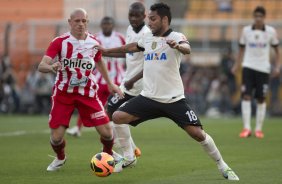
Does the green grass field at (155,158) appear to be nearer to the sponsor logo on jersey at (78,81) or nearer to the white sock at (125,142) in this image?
the white sock at (125,142)

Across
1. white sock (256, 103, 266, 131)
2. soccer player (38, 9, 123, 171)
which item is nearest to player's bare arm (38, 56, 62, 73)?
soccer player (38, 9, 123, 171)

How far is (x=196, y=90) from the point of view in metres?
27.9

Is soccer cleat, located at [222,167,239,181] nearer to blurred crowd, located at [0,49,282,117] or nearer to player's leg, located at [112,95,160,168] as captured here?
player's leg, located at [112,95,160,168]

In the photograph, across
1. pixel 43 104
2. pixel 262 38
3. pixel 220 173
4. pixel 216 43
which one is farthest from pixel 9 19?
pixel 220 173

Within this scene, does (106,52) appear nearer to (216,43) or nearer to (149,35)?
(149,35)

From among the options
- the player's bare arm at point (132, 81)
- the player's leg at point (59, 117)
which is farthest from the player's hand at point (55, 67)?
the player's bare arm at point (132, 81)

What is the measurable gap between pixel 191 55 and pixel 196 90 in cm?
161

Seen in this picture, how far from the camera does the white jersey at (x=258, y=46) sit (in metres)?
17.8

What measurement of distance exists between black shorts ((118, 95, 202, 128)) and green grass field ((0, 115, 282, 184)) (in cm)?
77

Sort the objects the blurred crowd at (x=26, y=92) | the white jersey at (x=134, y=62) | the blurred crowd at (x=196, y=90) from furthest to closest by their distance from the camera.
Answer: the blurred crowd at (x=26, y=92)
the blurred crowd at (x=196, y=90)
the white jersey at (x=134, y=62)

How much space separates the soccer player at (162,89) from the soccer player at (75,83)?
81cm

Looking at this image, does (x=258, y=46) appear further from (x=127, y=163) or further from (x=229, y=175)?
(x=229, y=175)

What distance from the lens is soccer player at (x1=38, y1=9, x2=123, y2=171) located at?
37.0 ft

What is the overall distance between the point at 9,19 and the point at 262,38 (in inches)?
704
